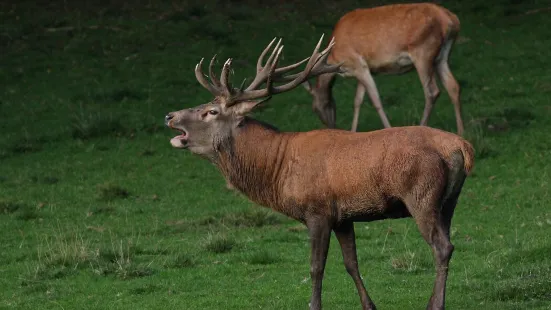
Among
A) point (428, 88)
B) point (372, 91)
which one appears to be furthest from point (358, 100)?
point (428, 88)

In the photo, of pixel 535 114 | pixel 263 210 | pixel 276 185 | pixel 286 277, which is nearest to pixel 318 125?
pixel 535 114

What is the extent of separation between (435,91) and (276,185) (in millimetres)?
8330

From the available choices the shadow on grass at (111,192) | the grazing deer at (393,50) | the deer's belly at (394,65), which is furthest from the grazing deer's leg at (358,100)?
the shadow on grass at (111,192)

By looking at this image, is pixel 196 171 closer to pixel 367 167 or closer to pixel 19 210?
pixel 19 210

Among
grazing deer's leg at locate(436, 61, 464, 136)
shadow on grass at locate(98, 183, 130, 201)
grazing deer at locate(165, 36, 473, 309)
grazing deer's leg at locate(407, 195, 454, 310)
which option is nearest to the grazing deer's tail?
grazing deer at locate(165, 36, 473, 309)

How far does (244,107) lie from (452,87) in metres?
8.33

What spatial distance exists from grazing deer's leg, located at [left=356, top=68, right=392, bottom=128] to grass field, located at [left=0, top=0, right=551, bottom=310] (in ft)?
1.92

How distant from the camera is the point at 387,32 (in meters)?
18.2

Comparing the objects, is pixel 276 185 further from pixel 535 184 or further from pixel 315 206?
pixel 535 184

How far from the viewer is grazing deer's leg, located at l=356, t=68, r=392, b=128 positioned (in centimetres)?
1803

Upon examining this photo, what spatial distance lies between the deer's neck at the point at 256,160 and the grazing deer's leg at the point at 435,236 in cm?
132

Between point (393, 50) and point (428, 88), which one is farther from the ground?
point (393, 50)

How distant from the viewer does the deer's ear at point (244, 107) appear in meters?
10.2

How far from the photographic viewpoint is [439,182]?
9.05 meters
